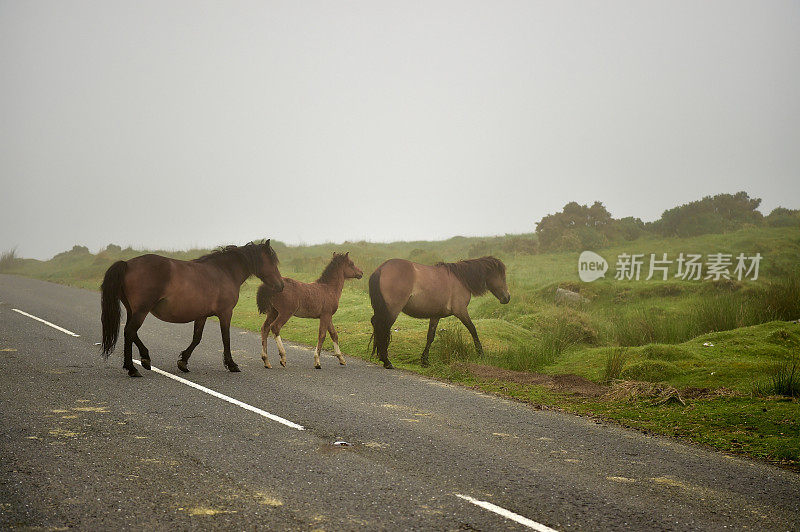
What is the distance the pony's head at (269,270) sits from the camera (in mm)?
11742

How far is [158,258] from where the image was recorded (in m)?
10.6

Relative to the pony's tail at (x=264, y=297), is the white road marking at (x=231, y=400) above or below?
below

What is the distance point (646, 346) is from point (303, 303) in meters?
7.31

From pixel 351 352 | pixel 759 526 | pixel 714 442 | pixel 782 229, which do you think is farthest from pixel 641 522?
pixel 782 229

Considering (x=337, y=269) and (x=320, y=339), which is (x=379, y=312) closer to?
(x=337, y=269)

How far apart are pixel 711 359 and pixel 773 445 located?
5.13 meters

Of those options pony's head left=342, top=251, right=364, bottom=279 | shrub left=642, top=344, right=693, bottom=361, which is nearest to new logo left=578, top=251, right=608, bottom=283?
shrub left=642, top=344, right=693, bottom=361

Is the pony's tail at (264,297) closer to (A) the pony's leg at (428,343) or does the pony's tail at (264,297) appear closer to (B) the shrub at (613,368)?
(A) the pony's leg at (428,343)

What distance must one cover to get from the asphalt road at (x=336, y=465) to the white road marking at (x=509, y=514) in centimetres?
5

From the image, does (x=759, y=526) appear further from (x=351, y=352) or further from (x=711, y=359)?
(x=351, y=352)

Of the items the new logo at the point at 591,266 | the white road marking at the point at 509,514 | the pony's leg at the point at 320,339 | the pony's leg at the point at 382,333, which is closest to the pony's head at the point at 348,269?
the pony's leg at the point at 382,333

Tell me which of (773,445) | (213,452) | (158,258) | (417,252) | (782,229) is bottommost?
(213,452)

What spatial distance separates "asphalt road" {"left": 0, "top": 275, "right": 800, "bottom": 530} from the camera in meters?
4.83

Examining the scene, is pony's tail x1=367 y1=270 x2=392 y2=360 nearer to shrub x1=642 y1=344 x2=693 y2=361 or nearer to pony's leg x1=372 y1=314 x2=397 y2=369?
pony's leg x1=372 y1=314 x2=397 y2=369
